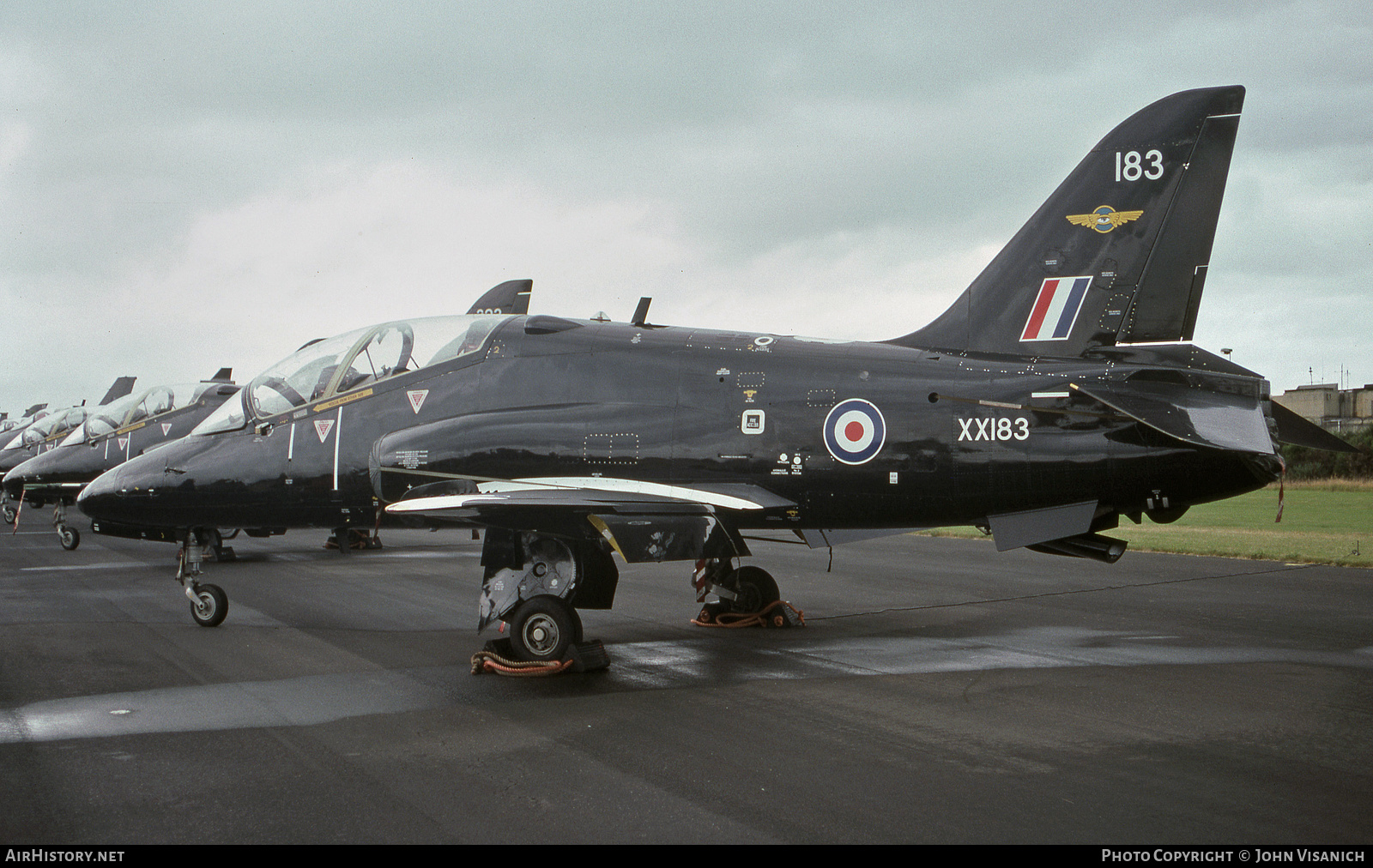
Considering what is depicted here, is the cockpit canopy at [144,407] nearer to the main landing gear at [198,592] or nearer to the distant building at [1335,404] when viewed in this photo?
the main landing gear at [198,592]

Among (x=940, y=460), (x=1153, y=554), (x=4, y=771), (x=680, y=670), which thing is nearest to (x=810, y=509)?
(x=940, y=460)

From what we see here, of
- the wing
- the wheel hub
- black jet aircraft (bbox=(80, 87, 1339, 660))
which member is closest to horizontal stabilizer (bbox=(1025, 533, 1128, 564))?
black jet aircraft (bbox=(80, 87, 1339, 660))

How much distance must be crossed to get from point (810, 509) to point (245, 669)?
17.3ft

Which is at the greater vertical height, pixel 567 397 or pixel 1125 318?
pixel 1125 318

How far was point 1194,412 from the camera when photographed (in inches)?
300

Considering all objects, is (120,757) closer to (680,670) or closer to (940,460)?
(680,670)

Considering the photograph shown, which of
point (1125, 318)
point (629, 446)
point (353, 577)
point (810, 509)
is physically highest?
point (1125, 318)

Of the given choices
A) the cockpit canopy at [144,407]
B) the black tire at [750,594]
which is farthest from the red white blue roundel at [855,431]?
the cockpit canopy at [144,407]

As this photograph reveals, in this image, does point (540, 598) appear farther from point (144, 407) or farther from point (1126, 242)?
point (144, 407)

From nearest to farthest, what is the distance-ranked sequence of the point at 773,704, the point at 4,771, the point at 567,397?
the point at 4,771, the point at 773,704, the point at 567,397

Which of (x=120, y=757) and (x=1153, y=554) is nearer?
(x=120, y=757)

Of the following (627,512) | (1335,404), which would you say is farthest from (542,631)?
(1335,404)

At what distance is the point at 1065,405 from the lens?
26.7ft

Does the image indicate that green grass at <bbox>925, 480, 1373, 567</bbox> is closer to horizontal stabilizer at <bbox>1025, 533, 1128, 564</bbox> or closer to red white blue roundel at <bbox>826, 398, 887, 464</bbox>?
horizontal stabilizer at <bbox>1025, 533, 1128, 564</bbox>
